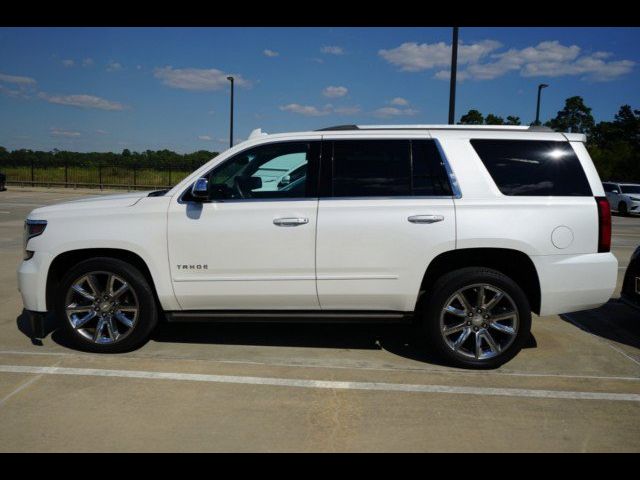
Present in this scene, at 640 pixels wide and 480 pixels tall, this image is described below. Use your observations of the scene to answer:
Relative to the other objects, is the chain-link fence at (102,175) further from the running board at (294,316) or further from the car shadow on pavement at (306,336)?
the running board at (294,316)

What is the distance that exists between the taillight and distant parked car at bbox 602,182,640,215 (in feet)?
65.8

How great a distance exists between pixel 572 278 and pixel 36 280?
4401 millimetres

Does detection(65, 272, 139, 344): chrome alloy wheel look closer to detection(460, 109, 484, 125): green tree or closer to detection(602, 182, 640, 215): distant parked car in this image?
detection(602, 182, 640, 215): distant parked car

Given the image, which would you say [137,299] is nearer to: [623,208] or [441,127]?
[441,127]

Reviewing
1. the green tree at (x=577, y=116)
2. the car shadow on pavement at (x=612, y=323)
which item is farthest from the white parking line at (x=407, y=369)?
the green tree at (x=577, y=116)

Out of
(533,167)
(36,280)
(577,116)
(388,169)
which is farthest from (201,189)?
(577,116)

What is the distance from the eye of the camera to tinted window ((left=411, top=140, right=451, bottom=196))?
4340mm

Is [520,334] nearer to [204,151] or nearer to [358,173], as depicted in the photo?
[358,173]

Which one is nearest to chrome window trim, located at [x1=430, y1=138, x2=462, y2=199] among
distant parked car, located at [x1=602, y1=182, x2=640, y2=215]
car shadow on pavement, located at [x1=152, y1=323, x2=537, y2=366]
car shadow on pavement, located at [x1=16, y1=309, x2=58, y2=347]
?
car shadow on pavement, located at [x1=152, y1=323, x2=537, y2=366]

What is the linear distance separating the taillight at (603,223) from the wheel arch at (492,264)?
0.57m
